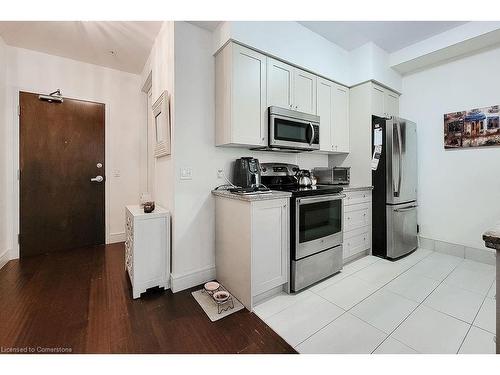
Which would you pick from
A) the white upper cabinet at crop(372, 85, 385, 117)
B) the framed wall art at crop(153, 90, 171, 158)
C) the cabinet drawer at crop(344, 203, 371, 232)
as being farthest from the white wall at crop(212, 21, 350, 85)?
the cabinet drawer at crop(344, 203, 371, 232)

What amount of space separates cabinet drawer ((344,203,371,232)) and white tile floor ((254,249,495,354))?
0.49 meters

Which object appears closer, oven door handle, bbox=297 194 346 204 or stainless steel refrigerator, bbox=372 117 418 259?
oven door handle, bbox=297 194 346 204

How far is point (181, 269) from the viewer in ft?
6.96

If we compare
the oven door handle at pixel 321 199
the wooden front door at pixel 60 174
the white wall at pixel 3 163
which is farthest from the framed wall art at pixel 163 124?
the white wall at pixel 3 163

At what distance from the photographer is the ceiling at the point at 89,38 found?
2.34 m

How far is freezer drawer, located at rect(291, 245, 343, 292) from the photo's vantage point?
2004mm

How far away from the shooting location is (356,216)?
2766 mm

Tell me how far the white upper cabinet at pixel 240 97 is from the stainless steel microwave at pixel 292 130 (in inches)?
3.6

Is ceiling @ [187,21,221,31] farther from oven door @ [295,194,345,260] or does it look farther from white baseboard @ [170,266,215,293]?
white baseboard @ [170,266,215,293]

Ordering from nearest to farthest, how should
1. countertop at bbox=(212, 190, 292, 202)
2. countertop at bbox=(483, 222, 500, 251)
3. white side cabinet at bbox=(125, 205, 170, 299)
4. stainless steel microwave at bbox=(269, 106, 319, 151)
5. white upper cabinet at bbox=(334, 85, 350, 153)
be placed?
countertop at bbox=(483, 222, 500, 251) → countertop at bbox=(212, 190, 292, 202) → white side cabinet at bbox=(125, 205, 170, 299) → stainless steel microwave at bbox=(269, 106, 319, 151) → white upper cabinet at bbox=(334, 85, 350, 153)

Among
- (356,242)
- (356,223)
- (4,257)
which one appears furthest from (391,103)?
(4,257)

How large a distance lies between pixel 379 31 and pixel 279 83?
1429mm

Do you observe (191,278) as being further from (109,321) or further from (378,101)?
(378,101)
